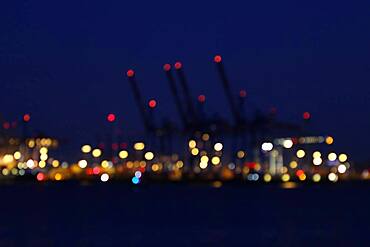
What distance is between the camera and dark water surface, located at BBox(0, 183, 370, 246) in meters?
44.8

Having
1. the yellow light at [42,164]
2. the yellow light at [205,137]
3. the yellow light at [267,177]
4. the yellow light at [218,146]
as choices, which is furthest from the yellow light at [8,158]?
the yellow light at [267,177]

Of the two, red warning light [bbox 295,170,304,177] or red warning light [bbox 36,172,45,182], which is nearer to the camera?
red warning light [bbox 295,170,304,177]

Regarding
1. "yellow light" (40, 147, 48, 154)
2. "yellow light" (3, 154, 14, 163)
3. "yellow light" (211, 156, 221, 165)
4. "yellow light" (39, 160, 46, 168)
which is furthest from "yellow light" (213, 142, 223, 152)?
"yellow light" (3, 154, 14, 163)

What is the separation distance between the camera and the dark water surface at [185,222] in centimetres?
4478

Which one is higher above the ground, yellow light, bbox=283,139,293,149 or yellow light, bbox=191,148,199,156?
yellow light, bbox=191,148,199,156

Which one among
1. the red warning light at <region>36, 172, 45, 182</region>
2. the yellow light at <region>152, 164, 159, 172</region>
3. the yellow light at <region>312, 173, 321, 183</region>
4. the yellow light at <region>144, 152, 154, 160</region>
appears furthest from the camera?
the red warning light at <region>36, 172, 45, 182</region>

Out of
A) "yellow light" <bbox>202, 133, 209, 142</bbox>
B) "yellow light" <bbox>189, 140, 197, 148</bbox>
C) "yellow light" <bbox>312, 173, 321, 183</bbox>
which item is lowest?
"yellow light" <bbox>312, 173, 321, 183</bbox>

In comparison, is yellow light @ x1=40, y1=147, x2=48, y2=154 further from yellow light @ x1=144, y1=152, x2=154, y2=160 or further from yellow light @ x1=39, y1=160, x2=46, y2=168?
yellow light @ x1=144, y1=152, x2=154, y2=160

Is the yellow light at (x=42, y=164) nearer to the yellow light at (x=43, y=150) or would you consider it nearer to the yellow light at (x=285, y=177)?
the yellow light at (x=43, y=150)

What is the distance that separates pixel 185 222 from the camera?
57.2 m

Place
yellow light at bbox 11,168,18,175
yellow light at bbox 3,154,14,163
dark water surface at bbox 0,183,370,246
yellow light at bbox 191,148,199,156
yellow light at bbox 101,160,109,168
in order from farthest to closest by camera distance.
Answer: yellow light at bbox 3,154,14,163 < yellow light at bbox 11,168,18,175 < yellow light at bbox 101,160,109,168 < yellow light at bbox 191,148,199,156 < dark water surface at bbox 0,183,370,246

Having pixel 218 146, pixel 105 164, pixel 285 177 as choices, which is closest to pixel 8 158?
pixel 105 164

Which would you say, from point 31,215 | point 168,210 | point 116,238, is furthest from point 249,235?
point 168,210

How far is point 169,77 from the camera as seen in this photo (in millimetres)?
111938
